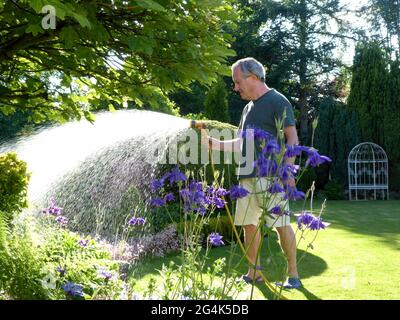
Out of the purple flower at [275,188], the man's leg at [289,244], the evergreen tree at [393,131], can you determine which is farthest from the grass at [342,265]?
the evergreen tree at [393,131]

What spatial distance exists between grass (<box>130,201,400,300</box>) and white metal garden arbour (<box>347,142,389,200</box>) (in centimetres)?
635

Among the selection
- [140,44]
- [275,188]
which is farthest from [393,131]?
[140,44]

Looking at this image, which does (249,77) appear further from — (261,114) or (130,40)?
(130,40)

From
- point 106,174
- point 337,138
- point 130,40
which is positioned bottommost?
point 106,174

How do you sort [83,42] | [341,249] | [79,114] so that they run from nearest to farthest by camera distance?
[83,42] → [79,114] → [341,249]

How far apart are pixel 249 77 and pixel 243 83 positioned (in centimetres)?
6

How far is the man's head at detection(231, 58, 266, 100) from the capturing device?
12.3 feet

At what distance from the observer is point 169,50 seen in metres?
2.54

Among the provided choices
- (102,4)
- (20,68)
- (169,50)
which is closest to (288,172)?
(169,50)

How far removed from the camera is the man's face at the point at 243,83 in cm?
376

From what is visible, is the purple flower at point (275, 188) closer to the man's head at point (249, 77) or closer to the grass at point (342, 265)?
the grass at point (342, 265)

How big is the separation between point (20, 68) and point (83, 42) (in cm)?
121

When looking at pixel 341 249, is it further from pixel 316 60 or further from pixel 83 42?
pixel 316 60

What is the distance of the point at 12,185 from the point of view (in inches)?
219
